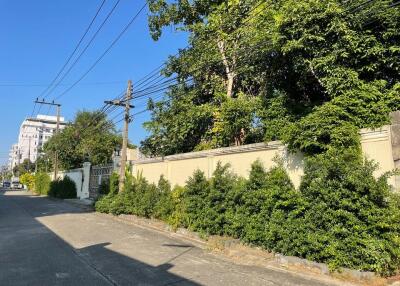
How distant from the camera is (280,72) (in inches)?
492

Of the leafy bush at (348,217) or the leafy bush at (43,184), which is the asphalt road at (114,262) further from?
the leafy bush at (43,184)

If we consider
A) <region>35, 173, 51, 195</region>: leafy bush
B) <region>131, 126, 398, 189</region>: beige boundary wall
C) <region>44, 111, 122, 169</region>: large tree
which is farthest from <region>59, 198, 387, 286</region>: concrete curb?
<region>35, 173, 51, 195</region>: leafy bush

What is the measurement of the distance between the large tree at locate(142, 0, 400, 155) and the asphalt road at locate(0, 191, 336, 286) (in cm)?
331

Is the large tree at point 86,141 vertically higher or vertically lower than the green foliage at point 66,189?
higher

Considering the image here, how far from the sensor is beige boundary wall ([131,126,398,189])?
8.02 m

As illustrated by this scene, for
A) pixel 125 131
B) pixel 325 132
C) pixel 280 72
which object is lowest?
pixel 325 132

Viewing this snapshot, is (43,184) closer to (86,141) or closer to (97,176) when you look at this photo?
(86,141)

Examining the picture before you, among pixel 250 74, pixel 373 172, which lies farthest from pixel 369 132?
pixel 250 74

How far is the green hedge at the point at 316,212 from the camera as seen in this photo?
23.8ft

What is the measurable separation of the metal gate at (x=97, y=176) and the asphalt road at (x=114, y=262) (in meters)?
12.0

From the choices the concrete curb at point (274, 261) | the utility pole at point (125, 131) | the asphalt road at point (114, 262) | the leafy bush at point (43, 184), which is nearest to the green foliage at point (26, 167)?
the leafy bush at point (43, 184)

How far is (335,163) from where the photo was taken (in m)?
7.89

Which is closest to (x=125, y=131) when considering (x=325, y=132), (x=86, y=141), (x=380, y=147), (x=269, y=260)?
(x=269, y=260)

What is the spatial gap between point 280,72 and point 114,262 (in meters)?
7.71
